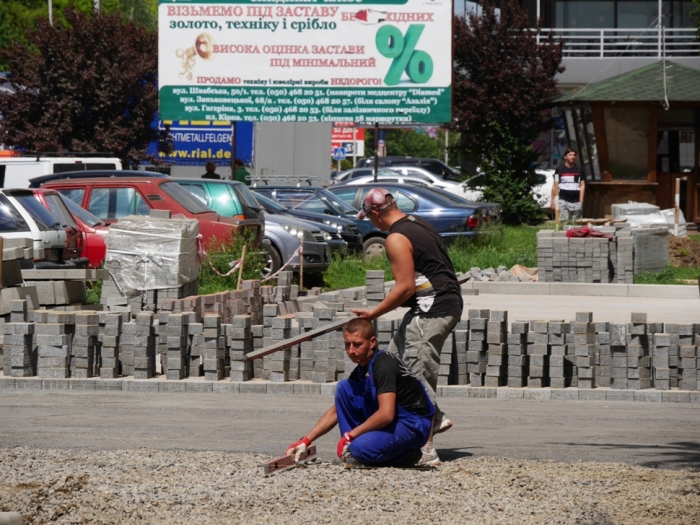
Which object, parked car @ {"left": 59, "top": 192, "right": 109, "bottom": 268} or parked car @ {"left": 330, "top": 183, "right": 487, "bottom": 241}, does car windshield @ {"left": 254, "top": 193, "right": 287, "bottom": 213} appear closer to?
parked car @ {"left": 330, "top": 183, "right": 487, "bottom": 241}

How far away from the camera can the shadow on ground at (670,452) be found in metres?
7.45

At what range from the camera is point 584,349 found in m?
10.4

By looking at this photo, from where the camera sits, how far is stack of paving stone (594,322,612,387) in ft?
34.3

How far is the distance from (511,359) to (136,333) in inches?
136

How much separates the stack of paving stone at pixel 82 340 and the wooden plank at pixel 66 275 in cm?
220

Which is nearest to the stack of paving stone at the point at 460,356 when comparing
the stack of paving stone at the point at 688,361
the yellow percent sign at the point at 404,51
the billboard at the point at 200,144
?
the stack of paving stone at the point at 688,361

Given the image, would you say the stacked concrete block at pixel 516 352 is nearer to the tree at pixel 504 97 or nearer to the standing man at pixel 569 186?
the standing man at pixel 569 186

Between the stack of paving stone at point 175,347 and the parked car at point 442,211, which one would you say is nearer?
the stack of paving stone at point 175,347

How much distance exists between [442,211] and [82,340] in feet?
43.3

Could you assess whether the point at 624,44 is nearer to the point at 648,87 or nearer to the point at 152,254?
the point at 648,87

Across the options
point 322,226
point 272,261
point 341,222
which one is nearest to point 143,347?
point 272,261

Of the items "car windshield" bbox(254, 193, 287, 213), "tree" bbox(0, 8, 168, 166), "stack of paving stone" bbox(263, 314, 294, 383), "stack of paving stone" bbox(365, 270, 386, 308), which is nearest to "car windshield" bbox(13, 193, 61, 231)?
"stack of paving stone" bbox(365, 270, 386, 308)

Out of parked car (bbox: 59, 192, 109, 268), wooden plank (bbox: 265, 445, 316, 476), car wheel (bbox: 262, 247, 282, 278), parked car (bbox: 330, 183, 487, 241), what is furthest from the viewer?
parked car (bbox: 330, 183, 487, 241)

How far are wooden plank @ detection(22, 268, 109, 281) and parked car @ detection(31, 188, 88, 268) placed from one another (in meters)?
1.68
